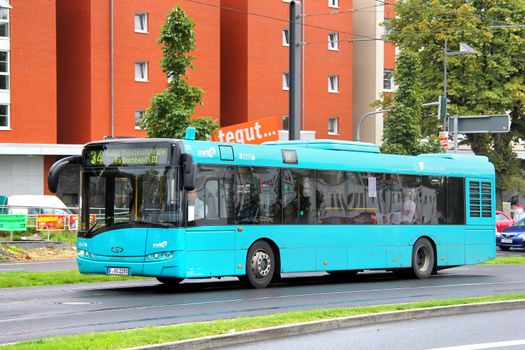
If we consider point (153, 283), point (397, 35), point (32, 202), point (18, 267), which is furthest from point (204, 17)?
point (153, 283)

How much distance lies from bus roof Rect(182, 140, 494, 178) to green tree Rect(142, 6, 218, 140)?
13868 mm

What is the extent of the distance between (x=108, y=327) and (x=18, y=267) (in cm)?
1506

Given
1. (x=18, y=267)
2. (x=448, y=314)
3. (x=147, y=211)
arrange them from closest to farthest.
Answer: (x=448, y=314)
(x=147, y=211)
(x=18, y=267)

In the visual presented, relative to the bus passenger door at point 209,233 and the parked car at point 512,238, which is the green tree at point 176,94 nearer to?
the parked car at point 512,238

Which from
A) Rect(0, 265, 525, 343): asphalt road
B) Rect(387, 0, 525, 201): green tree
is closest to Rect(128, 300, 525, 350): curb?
Rect(0, 265, 525, 343): asphalt road

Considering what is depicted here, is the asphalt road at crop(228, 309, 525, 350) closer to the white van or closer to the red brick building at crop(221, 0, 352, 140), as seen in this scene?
the white van

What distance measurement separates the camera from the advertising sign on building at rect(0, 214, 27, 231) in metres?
34.6

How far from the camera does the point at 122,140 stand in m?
18.3

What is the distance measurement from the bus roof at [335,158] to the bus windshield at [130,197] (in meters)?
0.77

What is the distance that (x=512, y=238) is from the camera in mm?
40969

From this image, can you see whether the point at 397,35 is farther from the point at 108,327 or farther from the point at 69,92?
the point at 108,327

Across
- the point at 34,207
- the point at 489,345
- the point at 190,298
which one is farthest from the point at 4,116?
the point at 489,345

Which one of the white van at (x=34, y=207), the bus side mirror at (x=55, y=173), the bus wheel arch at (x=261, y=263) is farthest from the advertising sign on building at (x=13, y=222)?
the bus wheel arch at (x=261, y=263)

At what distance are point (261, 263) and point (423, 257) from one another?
5.67 m
